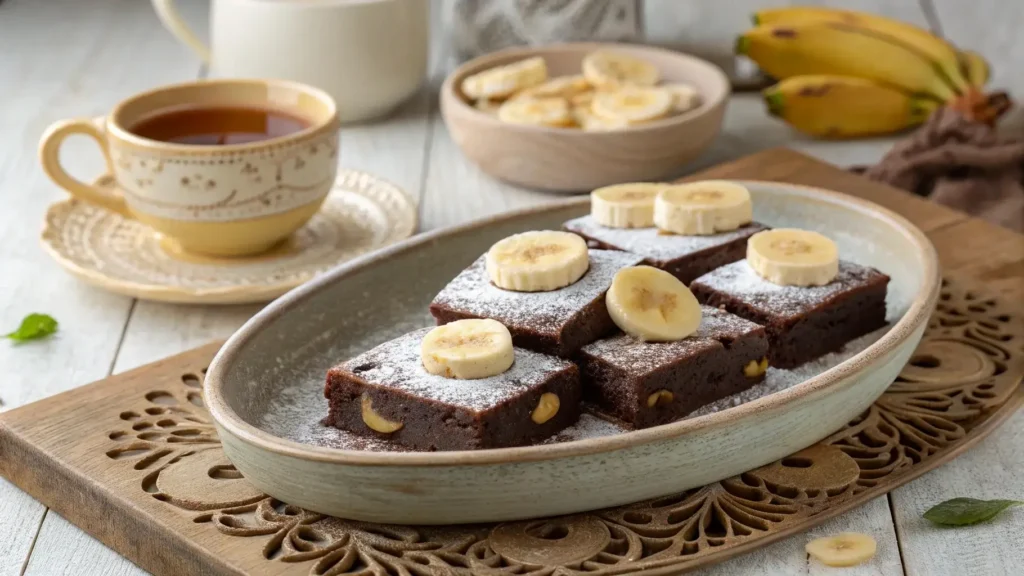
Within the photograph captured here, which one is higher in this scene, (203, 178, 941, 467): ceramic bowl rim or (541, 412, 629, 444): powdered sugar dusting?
(203, 178, 941, 467): ceramic bowl rim

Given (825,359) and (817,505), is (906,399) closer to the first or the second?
(825,359)

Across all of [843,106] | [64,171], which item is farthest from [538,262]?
[843,106]

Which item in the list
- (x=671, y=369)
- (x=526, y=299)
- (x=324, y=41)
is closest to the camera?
(x=671, y=369)

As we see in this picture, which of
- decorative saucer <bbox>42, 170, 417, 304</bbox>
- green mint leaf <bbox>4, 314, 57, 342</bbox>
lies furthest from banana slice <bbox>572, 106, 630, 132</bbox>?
green mint leaf <bbox>4, 314, 57, 342</bbox>

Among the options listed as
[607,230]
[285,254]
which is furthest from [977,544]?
[285,254]

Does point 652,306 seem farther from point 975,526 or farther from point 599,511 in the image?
point 975,526

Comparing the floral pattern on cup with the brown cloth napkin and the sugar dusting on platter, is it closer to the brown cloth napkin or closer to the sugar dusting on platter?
the sugar dusting on platter
